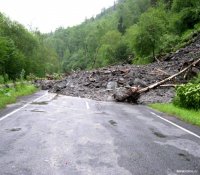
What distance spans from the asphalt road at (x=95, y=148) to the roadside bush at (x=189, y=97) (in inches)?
197

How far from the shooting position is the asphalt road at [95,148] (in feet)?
21.6

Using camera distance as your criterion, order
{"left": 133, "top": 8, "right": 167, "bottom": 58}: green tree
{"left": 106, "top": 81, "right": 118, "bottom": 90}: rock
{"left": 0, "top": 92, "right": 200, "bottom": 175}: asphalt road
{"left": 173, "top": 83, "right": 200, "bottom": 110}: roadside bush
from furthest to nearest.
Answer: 1. {"left": 133, "top": 8, "right": 167, "bottom": 58}: green tree
2. {"left": 106, "top": 81, "right": 118, "bottom": 90}: rock
3. {"left": 173, "top": 83, "right": 200, "bottom": 110}: roadside bush
4. {"left": 0, "top": 92, "right": 200, "bottom": 175}: asphalt road

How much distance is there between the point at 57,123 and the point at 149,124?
3.52 meters

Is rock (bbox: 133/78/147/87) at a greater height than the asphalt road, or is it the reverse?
rock (bbox: 133/78/147/87)

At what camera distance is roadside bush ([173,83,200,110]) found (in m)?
17.5

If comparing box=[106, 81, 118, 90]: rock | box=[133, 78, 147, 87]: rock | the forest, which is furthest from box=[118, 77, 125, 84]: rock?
the forest

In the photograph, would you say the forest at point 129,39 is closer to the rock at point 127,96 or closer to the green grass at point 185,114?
the rock at point 127,96

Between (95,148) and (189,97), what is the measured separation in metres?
10.8

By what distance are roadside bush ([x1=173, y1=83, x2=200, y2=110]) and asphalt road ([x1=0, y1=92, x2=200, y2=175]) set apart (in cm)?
499

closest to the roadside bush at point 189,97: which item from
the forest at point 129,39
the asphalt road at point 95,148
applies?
the asphalt road at point 95,148

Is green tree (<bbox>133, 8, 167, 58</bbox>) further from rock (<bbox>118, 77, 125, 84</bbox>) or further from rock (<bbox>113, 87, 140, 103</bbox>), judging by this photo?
rock (<bbox>113, 87, 140, 103</bbox>)

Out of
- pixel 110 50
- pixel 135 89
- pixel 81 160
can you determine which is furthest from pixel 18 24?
pixel 81 160

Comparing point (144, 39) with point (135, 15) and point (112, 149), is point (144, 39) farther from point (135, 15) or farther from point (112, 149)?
point (135, 15)

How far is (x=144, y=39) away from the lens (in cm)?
5375
